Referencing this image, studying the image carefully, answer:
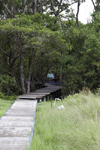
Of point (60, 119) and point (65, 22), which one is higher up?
point (65, 22)

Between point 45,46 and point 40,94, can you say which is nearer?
point 40,94

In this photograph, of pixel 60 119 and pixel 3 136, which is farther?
pixel 60 119

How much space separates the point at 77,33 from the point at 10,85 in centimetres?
618

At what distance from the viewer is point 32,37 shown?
10.5 metres

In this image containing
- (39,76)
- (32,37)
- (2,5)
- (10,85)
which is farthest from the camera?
(39,76)

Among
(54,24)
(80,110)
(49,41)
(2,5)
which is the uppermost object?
(2,5)

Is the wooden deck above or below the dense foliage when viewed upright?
below

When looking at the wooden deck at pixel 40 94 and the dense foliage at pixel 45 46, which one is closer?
the wooden deck at pixel 40 94

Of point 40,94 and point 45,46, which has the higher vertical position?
point 45,46

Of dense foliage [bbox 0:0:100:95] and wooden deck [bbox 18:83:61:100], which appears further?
dense foliage [bbox 0:0:100:95]

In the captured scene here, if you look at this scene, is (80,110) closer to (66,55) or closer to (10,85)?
(10,85)

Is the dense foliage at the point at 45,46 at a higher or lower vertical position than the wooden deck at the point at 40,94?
higher

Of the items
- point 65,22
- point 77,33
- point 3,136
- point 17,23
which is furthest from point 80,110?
point 65,22

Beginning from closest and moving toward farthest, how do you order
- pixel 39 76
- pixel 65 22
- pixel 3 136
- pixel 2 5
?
pixel 3 136 < pixel 2 5 < pixel 65 22 < pixel 39 76
